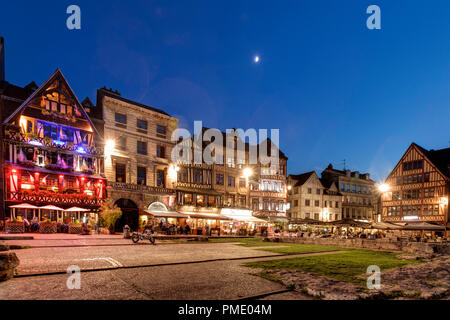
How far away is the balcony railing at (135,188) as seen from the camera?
2937 cm

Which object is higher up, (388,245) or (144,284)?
(144,284)

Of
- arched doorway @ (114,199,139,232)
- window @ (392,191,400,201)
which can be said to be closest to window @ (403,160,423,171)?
window @ (392,191,400,201)

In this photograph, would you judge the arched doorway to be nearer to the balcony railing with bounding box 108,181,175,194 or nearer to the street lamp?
the balcony railing with bounding box 108,181,175,194

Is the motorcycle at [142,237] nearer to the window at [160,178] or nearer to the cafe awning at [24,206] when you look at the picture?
the cafe awning at [24,206]

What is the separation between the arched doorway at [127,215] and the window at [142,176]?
8.22ft

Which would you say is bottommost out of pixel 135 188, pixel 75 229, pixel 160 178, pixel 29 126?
pixel 75 229

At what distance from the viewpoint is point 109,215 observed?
24.5 metres

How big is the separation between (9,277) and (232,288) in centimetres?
486

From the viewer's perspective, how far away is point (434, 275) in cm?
841

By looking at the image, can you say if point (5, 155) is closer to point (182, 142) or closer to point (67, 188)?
point (67, 188)

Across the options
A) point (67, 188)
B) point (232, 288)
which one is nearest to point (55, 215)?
point (67, 188)

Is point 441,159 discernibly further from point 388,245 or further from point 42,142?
point 42,142

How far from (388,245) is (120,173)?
82.0 ft

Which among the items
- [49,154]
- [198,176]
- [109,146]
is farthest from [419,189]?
[49,154]
